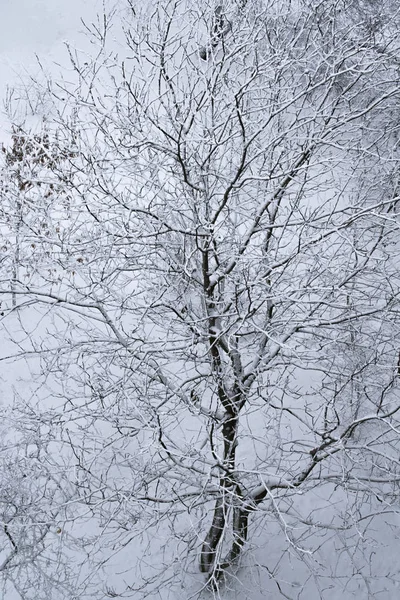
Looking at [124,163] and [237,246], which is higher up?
[124,163]

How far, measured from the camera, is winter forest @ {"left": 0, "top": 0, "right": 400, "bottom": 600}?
4949 mm

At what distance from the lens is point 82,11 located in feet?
61.9

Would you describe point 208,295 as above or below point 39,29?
below

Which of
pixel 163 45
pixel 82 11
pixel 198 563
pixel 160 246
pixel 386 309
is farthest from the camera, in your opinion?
pixel 82 11

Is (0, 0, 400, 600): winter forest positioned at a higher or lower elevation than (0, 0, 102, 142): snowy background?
lower

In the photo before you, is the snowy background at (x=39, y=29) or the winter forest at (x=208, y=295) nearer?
the winter forest at (x=208, y=295)

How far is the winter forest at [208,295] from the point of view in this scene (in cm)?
495

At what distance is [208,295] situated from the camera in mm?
5449

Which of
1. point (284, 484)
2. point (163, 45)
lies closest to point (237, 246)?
point (163, 45)

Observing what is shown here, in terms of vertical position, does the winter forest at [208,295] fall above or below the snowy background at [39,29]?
below

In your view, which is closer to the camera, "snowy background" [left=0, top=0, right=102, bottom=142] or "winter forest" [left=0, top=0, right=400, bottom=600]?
"winter forest" [left=0, top=0, right=400, bottom=600]

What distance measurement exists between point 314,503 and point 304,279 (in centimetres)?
386

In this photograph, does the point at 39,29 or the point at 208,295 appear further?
the point at 39,29

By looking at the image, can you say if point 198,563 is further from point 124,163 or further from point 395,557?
point 124,163
